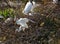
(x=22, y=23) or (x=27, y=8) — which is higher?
(x=27, y=8)

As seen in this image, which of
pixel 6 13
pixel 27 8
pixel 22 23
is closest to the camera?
pixel 22 23

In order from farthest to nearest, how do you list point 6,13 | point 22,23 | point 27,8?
1. point 27,8
2. point 6,13
3. point 22,23

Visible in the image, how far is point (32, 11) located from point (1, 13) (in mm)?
799

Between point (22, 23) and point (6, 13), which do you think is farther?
point (6, 13)

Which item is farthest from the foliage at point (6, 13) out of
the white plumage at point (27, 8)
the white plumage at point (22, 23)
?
the white plumage at point (22, 23)

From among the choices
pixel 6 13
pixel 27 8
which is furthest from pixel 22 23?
pixel 27 8

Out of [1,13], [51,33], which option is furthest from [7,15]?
[51,33]

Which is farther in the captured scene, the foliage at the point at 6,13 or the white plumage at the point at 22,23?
the foliage at the point at 6,13

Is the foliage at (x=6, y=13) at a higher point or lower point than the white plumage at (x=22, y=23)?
higher

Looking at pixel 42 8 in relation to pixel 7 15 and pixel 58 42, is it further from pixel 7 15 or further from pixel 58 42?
pixel 58 42

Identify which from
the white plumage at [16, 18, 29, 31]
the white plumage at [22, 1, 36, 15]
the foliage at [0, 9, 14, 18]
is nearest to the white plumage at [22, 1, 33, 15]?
the white plumage at [22, 1, 36, 15]

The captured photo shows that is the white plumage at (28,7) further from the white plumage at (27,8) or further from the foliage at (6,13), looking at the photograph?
the foliage at (6,13)

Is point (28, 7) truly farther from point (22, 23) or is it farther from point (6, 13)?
point (22, 23)

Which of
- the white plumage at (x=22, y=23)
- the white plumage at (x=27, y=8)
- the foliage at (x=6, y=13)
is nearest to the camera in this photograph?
the white plumage at (x=22, y=23)
